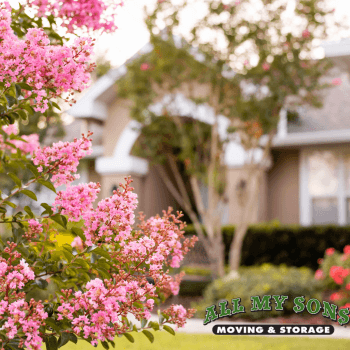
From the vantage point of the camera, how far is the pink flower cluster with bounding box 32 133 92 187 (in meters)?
2.16

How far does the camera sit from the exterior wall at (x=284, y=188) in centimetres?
1268

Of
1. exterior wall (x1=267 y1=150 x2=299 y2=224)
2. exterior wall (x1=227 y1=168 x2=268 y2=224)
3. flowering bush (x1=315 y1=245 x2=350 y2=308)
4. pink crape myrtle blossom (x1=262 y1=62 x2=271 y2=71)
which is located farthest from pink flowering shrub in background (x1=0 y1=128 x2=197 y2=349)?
exterior wall (x1=267 y1=150 x2=299 y2=224)

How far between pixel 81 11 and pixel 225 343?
3.90 meters

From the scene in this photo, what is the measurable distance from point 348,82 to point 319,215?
A: 3.98m

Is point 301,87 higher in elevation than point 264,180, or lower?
higher

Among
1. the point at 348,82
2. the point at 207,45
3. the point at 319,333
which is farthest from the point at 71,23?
the point at 348,82

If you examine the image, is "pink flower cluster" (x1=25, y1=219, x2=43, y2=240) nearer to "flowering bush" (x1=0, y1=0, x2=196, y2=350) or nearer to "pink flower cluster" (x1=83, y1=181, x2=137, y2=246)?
"flowering bush" (x1=0, y1=0, x2=196, y2=350)

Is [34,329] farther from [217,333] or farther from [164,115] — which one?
[164,115]

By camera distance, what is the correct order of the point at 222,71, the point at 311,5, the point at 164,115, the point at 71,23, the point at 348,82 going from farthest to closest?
the point at 348,82 → the point at 164,115 → the point at 222,71 → the point at 311,5 → the point at 71,23

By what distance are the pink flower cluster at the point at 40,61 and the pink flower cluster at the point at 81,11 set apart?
50 cm

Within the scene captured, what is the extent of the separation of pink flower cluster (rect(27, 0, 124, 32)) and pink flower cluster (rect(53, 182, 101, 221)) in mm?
1062

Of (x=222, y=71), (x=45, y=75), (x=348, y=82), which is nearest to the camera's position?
(x=45, y=75)

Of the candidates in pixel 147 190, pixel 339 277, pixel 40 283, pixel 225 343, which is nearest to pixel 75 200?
pixel 40 283

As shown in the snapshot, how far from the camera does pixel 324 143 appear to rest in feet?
39.5
